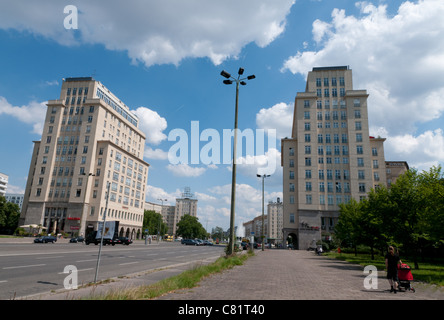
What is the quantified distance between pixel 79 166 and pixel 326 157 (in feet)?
205

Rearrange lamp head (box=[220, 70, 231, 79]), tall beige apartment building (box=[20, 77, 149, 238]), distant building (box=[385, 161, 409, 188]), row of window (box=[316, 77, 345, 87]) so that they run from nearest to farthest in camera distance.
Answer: lamp head (box=[220, 70, 231, 79]) → tall beige apartment building (box=[20, 77, 149, 238]) → row of window (box=[316, 77, 345, 87]) → distant building (box=[385, 161, 409, 188])

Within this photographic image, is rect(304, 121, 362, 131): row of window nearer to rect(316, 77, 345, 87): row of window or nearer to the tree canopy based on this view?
rect(316, 77, 345, 87): row of window

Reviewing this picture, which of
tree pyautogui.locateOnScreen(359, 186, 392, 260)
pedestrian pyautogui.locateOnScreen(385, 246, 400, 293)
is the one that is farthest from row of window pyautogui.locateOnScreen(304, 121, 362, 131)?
pedestrian pyautogui.locateOnScreen(385, 246, 400, 293)

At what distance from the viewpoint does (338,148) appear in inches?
2800

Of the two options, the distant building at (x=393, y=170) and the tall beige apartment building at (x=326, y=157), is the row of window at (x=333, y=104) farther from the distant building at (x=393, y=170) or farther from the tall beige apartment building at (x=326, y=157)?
the distant building at (x=393, y=170)

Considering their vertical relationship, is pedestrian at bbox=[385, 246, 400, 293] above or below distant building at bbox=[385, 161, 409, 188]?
below

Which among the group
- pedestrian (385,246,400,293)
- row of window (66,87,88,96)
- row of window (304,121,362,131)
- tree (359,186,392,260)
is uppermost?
row of window (66,87,88,96)

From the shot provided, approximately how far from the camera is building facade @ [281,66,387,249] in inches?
2685

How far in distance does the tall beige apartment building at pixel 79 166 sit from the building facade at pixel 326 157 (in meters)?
45.6

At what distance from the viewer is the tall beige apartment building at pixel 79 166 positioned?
7294 cm

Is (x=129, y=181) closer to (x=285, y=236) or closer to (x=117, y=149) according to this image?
(x=117, y=149)

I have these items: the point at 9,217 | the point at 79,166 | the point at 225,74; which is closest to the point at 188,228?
the point at 79,166
